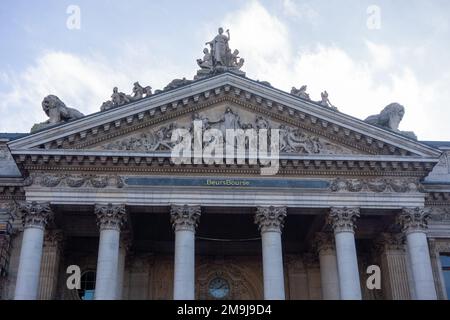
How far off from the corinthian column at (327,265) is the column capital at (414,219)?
3531 mm

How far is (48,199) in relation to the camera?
2530cm

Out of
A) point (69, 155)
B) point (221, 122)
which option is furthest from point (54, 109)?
point (221, 122)

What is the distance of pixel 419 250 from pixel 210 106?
1063 centimetres

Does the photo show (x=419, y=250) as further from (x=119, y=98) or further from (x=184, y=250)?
(x=119, y=98)

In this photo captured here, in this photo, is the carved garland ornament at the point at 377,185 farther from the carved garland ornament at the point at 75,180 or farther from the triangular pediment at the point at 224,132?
the carved garland ornament at the point at 75,180

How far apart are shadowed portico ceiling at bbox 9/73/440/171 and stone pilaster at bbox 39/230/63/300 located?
373cm

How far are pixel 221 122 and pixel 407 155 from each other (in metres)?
8.03

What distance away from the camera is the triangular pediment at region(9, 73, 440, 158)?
26.2 meters

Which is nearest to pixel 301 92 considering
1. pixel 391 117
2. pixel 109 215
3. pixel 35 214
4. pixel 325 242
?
pixel 391 117

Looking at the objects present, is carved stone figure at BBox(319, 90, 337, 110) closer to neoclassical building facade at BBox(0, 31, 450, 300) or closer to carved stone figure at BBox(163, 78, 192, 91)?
neoclassical building facade at BBox(0, 31, 450, 300)

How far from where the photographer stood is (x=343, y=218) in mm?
25672

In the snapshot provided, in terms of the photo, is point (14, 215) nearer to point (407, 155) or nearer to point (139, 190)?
point (139, 190)

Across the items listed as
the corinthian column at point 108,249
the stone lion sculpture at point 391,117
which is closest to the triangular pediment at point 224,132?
the stone lion sculpture at point 391,117

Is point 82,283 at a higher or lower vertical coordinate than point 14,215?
lower
